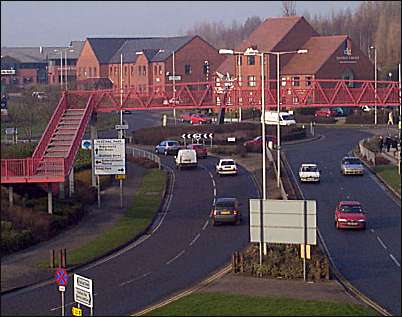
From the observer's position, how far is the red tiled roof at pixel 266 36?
55375 millimetres

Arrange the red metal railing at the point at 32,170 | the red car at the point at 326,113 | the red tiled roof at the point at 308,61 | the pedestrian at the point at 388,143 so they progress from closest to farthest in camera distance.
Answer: the red metal railing at the point at 32,170 → the pedestrian at the point at 388,143 → the red tiled roof at the point at 308,61 → the red car at the point at 326,113

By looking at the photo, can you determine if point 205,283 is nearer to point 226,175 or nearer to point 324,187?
point 324,187

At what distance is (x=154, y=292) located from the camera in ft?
64.6

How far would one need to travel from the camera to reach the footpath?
70.1 feet

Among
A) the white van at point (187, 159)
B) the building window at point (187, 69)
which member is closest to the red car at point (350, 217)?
the white van at point (187, 159)

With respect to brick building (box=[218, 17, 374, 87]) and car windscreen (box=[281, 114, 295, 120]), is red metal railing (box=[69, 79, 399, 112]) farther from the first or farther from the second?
car windscreen (box=[281, 114, 295, 120])

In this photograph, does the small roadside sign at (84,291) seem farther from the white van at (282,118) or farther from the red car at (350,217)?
the white van at (282,118)

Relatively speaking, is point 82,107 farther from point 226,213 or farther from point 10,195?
point 10,195

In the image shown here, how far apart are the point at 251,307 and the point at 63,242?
1015 centimetres

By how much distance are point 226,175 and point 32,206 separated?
16.5 m

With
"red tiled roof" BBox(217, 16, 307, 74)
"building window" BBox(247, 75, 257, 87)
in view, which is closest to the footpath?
"building window" BBox(247, 75, 257, 87)

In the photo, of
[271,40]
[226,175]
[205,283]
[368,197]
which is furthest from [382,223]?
[271,40]

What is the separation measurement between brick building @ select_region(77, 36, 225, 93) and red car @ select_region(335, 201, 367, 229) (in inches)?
1084

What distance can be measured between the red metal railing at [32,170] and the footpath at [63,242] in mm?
1830
